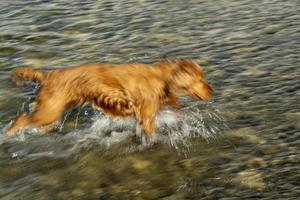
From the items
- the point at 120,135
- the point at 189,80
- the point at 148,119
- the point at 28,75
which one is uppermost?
the point at 28,75

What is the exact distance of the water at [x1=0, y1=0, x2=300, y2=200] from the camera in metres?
5.05

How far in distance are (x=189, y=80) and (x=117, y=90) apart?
0.68m

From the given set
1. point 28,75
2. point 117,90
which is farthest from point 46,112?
point 117,90

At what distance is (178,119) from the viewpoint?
6320 millimetres

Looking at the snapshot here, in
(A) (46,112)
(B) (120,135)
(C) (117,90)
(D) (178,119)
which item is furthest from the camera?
(D) (178,119)

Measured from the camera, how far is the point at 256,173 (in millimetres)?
5031

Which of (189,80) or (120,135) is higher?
(189,80)

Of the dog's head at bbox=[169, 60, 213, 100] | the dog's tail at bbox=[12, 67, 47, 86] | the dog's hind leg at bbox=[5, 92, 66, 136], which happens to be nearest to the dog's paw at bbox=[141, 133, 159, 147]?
the dog's head at bbox=[169, 60, 213, 100]

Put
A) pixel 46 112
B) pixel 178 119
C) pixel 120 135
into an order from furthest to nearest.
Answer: pixel 178 119 → pixel 120 135 → pixel 46 112

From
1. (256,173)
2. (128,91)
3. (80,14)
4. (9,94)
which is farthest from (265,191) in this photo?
(80,14)

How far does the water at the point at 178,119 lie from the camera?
16.6 feet

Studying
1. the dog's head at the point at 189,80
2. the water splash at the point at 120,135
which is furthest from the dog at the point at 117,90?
the water splash at the point at 120,135

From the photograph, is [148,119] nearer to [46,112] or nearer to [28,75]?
[46,112]

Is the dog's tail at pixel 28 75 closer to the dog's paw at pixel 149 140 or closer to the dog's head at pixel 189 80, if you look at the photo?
the dog's paw at pixel 149 140
